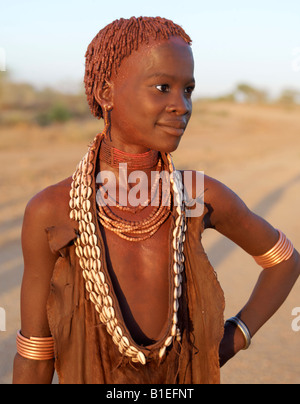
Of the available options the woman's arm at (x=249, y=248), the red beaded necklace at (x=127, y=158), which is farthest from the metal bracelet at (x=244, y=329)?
the red beaded necklace at (x=127, y=158)

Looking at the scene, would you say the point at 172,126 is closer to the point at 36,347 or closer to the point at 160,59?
the point at 160,59

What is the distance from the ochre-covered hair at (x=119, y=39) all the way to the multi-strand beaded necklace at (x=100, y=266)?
34 cm

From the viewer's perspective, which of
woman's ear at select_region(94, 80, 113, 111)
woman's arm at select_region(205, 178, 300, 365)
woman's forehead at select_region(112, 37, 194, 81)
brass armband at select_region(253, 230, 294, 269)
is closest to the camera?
woman's forehead at select_region(112, 37, 194, 81)

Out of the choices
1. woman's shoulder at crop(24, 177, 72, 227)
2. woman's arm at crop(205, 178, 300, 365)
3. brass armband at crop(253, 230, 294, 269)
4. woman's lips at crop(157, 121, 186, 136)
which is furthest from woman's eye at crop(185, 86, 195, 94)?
brass armband at crop(253, 230, 294, 269)

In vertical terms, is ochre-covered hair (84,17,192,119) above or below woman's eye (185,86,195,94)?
above

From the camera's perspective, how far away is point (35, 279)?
200 centimetres

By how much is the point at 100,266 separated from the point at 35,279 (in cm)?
25

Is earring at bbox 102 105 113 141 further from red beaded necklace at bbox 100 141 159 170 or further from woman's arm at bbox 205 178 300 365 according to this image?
woman's arm at bbox 205 178 300 365

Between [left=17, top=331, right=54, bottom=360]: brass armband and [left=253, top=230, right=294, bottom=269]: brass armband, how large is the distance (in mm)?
1043

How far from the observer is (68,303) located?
1.98m

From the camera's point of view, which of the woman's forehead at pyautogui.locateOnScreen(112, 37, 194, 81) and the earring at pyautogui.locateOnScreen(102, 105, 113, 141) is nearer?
the woman's forehead at pyautogui.locateOnScreen(112, 37, 194, 81)

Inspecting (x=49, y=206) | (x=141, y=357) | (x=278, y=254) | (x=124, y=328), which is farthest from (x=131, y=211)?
(x=278, y=254)

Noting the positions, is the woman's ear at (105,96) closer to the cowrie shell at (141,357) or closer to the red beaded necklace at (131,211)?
the red beaded necklace at (131,211)

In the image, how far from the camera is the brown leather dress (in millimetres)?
1960
